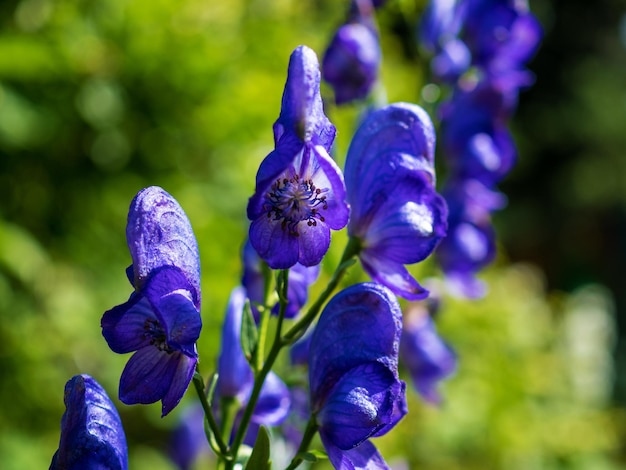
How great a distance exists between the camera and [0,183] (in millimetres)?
2605

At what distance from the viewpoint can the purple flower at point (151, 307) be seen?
72 centimetres

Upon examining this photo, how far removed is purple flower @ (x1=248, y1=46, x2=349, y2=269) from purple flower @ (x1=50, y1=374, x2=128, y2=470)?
20cm

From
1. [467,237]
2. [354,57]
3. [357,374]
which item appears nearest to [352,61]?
[354,57]

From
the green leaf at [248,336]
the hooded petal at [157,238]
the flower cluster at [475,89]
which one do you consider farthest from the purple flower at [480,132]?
the hooded petal at [157,238]

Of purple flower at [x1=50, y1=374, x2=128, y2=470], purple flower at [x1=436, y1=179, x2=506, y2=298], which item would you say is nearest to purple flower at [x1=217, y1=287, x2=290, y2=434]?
purple flower at [x1=50, y1=374, x2=128, y2=470]

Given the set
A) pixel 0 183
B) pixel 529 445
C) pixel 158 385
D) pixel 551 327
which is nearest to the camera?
pixel 158 385

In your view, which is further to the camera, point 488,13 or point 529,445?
point 529,445

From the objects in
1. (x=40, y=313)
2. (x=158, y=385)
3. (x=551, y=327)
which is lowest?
(x=158, y=385)

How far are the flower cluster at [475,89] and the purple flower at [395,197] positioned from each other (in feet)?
2.30

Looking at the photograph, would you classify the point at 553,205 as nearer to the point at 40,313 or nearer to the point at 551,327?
the point at 551,327

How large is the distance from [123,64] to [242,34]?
1.69 feet

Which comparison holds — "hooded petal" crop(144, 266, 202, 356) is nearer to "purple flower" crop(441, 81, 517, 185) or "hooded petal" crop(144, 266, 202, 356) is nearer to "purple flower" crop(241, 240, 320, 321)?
"purple flower" crop(241, 240, 320, 321)

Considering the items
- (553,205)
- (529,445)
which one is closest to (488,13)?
(529,445)

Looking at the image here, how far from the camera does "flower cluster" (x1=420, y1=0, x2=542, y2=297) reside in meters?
1.59
